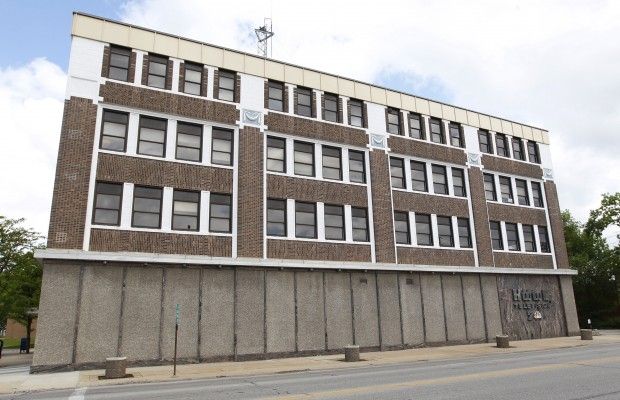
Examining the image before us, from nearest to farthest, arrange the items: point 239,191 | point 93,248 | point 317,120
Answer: point 93,248 → point 239,191 → point 317,120

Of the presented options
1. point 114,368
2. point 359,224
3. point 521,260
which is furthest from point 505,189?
point 114,368

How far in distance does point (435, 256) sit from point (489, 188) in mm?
8083

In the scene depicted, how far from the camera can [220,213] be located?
22.8 metres

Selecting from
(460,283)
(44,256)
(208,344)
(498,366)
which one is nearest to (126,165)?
(44,256)

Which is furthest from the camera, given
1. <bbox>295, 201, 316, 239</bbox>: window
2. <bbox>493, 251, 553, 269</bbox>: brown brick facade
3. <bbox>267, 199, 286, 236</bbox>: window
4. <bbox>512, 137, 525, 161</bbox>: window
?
<bbox>512, 137, 525, 161</bbox>: window

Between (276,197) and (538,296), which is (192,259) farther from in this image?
(538,296)

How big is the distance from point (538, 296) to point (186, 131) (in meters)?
25.6

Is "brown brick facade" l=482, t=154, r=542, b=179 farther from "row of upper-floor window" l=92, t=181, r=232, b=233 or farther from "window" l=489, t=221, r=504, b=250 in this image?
"row of upper-floor window" l=92, t=181, r=232, b=233

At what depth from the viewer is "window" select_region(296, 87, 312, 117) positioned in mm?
26797

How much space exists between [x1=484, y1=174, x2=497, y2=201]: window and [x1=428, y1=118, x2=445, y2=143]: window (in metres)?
4.60

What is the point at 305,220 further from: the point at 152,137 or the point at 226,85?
the point at 152,137

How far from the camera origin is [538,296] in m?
31.8

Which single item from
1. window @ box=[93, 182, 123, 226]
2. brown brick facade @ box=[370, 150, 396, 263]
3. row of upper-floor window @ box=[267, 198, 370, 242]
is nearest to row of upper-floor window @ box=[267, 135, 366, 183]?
brown brick facade @ box=[370, 150, 396, 263]

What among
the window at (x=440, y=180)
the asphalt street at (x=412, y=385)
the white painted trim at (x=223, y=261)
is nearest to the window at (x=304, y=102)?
the white painted trim at (x=223, y=261)
